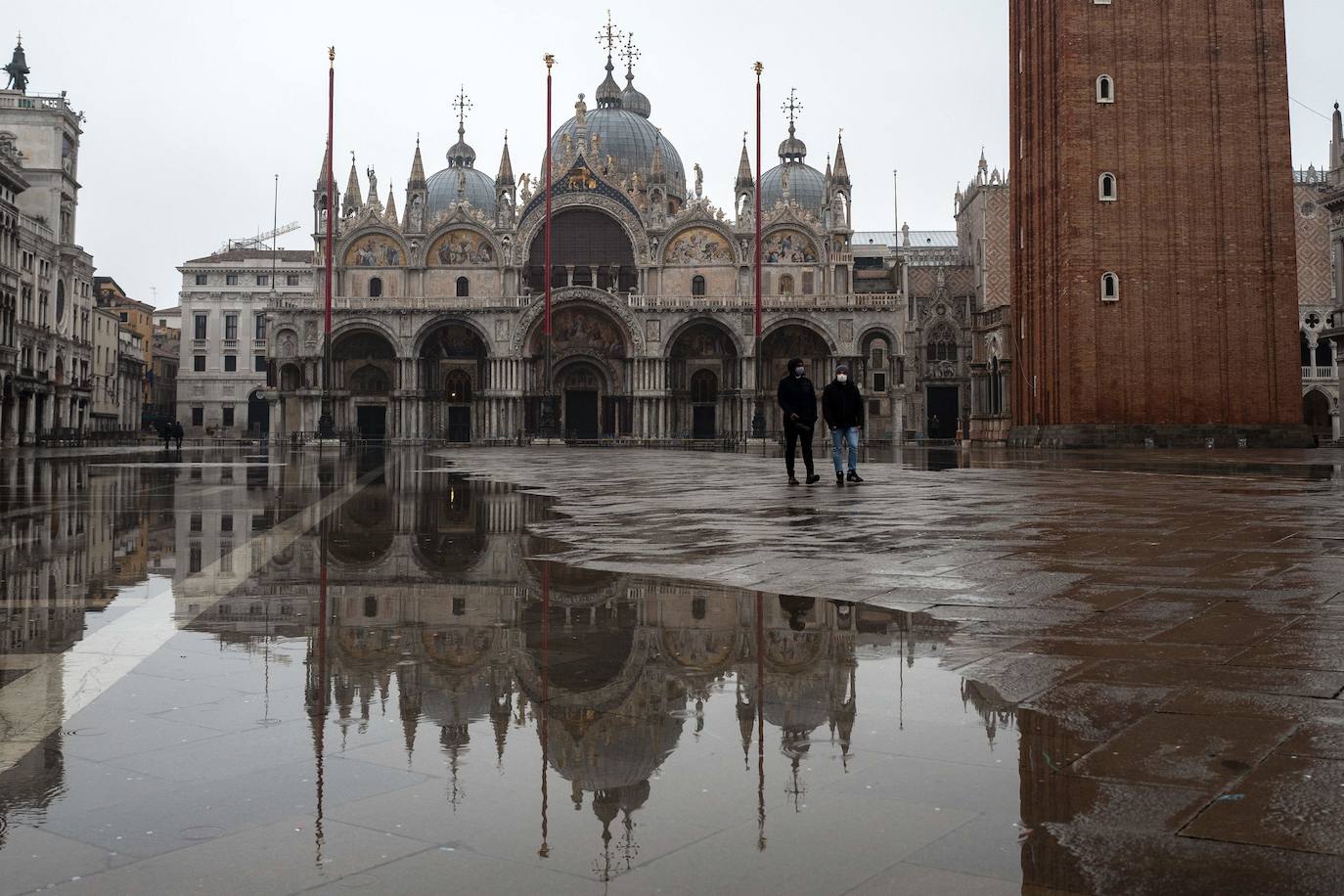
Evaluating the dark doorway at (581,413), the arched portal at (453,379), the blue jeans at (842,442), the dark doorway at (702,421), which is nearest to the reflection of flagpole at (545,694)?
the blue jeans at (842,442)

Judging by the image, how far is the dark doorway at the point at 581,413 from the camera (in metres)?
58.2

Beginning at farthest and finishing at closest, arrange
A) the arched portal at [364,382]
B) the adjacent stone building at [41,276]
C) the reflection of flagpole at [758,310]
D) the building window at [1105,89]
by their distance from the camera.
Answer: the arched portal at [364,382] → the adjacent stone building at [41,276] → the reflection of flagpole at [758,310] → the building window at [1105,89]

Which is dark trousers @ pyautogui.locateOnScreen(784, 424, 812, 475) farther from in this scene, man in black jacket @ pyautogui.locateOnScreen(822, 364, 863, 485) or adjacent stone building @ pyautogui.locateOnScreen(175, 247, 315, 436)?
adjacent stone building @ pyautogui.locateOnScreen(175, 247, 315, 436)

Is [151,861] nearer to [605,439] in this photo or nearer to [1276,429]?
[1276,429]

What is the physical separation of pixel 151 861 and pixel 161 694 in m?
1.44

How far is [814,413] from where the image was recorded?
1420 cm

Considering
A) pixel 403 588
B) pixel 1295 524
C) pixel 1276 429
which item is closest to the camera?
pixel 403 588

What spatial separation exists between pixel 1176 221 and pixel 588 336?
3068 cm

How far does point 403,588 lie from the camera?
5.57 metres

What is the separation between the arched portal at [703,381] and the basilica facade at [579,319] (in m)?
0.08

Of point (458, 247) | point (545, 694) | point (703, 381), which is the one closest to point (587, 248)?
point (458, 247)

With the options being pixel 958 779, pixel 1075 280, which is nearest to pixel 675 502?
pixel 958 779

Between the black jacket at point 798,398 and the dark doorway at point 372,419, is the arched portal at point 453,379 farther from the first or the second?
the black jacket at point 798,398

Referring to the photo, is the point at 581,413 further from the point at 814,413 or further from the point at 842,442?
the point at 814,413
